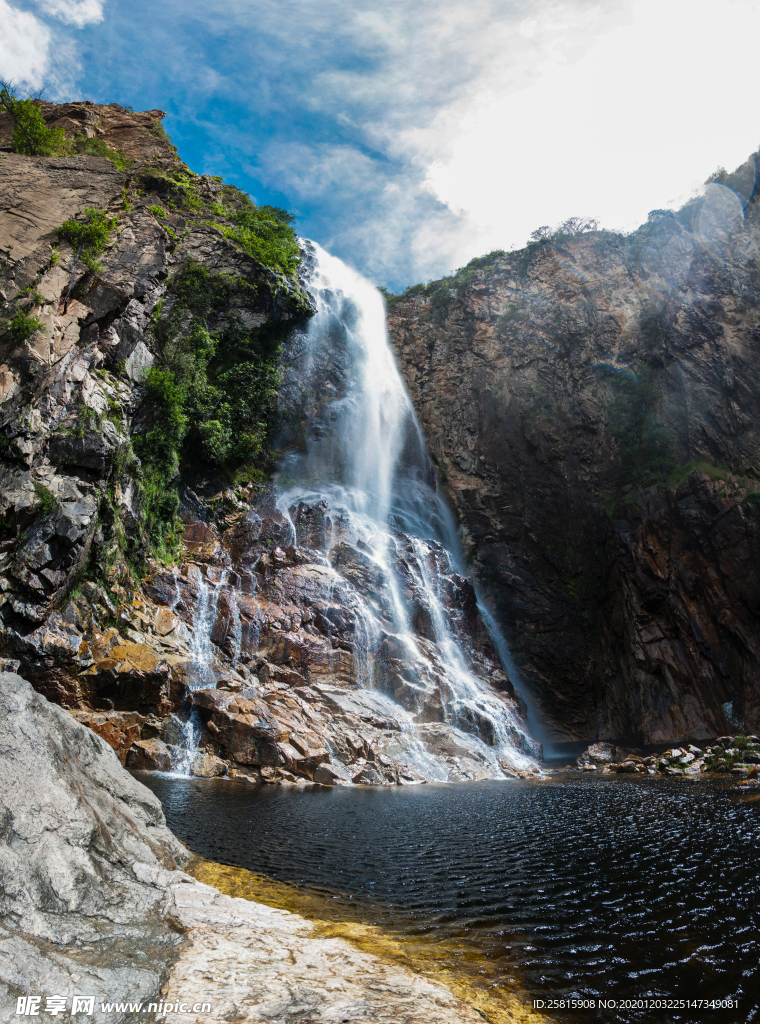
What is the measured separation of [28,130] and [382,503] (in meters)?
27.4

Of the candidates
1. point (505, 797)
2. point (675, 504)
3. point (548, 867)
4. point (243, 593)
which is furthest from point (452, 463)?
point (548, 867)

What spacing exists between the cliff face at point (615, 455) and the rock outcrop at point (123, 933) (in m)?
27.2

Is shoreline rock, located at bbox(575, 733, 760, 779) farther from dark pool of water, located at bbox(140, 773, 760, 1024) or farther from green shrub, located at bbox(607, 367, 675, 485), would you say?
green shrub, located at bbox(607, 367, 675, 485)

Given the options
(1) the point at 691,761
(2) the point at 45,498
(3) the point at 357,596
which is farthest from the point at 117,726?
(1) the point at 691,761

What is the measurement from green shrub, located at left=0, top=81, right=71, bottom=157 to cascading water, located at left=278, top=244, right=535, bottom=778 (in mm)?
16072

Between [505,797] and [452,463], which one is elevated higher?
[452,463]

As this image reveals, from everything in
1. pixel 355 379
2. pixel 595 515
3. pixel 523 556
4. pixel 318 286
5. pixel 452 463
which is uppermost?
pixel 318 286

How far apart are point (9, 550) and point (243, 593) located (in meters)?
9.35

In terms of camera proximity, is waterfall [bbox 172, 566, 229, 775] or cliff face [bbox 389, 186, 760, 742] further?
cliff face [bbox 389, 186, 760, 742]

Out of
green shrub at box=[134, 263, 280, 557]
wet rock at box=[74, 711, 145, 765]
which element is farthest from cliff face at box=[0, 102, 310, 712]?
wet rock at box=[74, 711, 145, 765]

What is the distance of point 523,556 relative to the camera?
111ft

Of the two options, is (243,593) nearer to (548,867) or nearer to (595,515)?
(548,867)

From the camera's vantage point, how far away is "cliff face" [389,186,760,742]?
2739 cm

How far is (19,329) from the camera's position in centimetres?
1683
